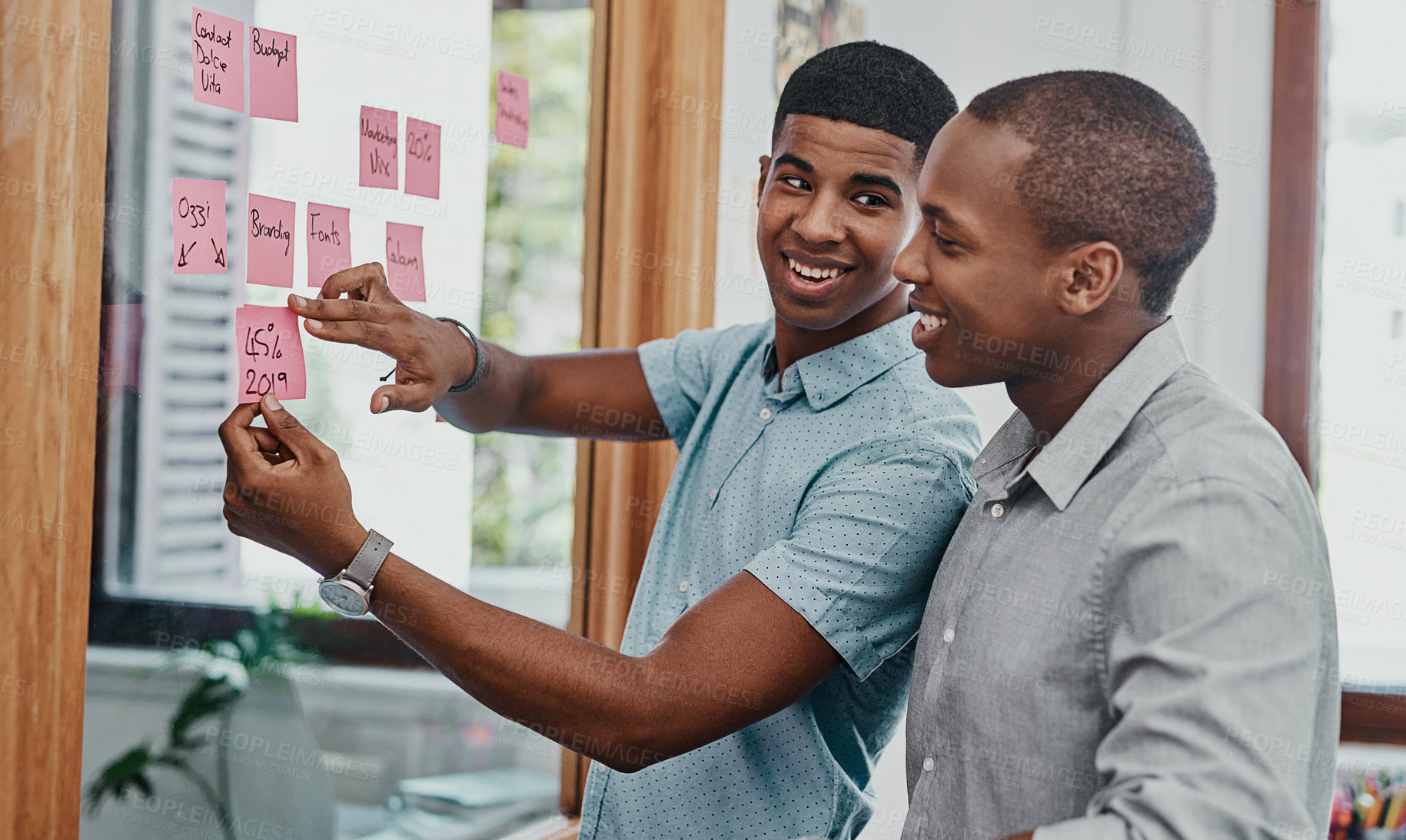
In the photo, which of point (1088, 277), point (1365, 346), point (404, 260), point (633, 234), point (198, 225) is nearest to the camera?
point (1088, 277)

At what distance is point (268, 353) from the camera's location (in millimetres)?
1078

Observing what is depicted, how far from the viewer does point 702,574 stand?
4.18 ft

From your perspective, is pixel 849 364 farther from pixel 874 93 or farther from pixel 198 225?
pixel 198 225

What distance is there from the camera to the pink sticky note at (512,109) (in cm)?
152

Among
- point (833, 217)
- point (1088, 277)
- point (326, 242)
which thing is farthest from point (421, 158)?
point (1088, 277)

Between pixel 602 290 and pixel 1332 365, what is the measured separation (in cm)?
185

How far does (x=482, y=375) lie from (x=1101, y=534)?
72 centimetres

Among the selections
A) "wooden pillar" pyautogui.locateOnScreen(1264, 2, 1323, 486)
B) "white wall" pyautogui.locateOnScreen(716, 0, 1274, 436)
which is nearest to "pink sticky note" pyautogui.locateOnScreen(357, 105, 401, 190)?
"white wall" pyautogui.locateOnScreen(716, 0, 1274, 436)

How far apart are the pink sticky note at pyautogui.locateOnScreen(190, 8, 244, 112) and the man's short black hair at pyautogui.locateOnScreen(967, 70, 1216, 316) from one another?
0.71 metres

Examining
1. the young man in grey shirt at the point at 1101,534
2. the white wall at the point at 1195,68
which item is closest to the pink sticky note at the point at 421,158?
the young man in grey shirt at the point at 1101,534

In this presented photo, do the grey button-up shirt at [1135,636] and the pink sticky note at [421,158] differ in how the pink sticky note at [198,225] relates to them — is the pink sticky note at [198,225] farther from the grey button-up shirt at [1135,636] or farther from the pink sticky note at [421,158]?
the grey button-up shirt at [1135,636]

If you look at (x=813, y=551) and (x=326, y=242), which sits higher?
(x=326, y=242)

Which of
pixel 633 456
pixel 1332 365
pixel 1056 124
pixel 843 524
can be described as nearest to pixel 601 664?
pixel 843 524

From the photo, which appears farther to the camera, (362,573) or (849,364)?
(849,364)
